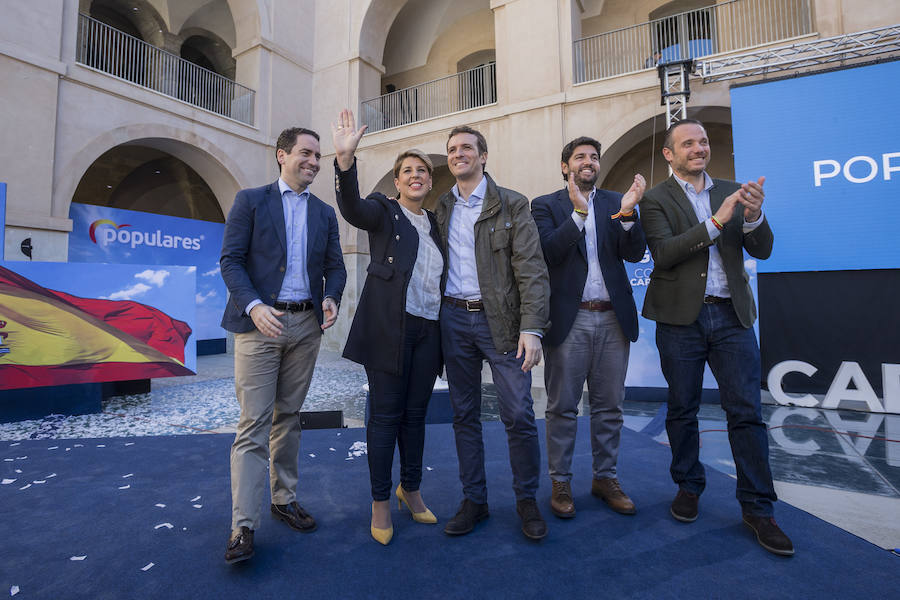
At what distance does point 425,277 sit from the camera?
1920 millimetres

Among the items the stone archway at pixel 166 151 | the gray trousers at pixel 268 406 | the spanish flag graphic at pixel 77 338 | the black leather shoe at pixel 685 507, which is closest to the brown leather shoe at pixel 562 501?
the black leather shoe at pixel 685 507

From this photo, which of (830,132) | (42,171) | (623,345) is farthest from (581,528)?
(42,171)

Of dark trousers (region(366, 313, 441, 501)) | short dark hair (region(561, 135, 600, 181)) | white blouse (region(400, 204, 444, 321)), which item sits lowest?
dark trousers (region(366, 313, 441, 501))

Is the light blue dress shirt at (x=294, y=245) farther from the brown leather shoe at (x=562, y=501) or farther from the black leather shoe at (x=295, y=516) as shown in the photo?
the brown leather shoe at (x=562, y=501)

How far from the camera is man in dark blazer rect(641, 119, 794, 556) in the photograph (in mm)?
1814

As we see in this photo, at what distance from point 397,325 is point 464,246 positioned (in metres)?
0.46

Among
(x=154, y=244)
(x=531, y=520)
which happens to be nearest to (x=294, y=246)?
(x=531, y=520)

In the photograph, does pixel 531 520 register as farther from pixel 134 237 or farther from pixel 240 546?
pixel 134 237

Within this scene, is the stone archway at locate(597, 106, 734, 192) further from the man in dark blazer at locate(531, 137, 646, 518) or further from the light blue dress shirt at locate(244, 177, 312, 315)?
the light blue dress shirt at locate(244, 177, 312, 315)

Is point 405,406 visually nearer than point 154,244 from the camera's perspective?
Yes

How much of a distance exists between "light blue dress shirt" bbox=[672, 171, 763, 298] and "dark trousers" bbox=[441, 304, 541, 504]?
925mm

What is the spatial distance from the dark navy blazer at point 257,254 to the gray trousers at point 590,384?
3.58 feet

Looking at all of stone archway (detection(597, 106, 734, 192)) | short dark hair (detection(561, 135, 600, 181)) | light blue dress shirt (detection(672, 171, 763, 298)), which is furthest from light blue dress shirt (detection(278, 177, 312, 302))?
stone archway (detection(597, 106, 734, 192))

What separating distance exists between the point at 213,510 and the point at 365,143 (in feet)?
32.2
